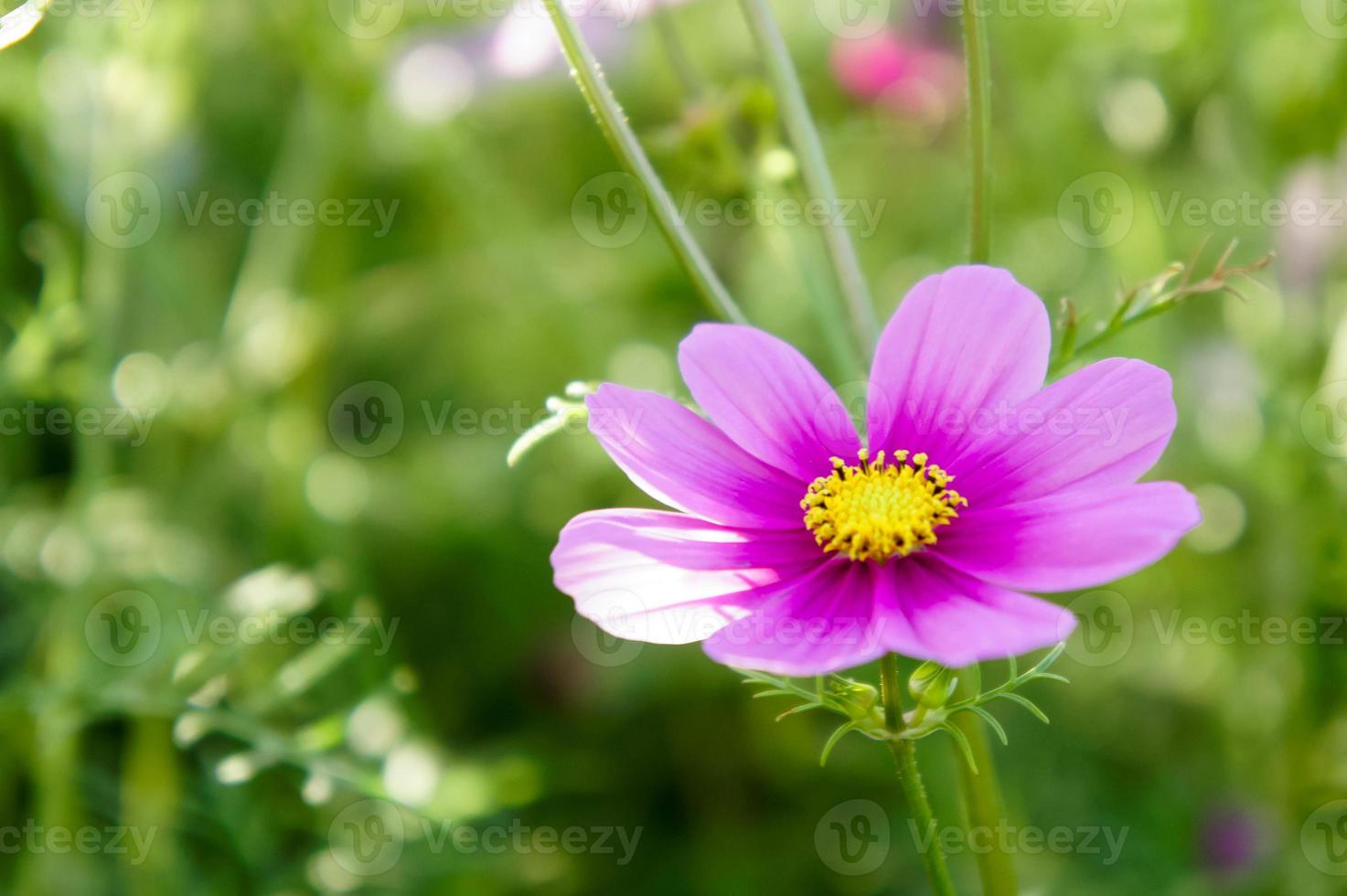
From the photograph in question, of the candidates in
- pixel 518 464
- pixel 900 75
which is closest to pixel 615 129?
pixel 518 464

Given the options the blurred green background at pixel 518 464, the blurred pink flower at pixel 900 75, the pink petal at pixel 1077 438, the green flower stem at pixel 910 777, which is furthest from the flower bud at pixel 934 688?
the blurred pink flower at pixel 900 75

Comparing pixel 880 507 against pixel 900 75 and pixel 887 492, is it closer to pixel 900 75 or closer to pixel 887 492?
pixel 887 492

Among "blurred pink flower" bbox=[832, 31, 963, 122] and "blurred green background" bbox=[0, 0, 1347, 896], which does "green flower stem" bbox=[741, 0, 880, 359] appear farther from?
"blurred pink flower" bbox=[832, 31, 963, 122]

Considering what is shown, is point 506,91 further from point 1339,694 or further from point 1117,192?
point 1339,694

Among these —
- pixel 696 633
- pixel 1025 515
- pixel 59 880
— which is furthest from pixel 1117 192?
pixel 59 880

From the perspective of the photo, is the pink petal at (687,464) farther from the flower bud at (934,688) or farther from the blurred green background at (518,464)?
the blurred green background at (518,464)

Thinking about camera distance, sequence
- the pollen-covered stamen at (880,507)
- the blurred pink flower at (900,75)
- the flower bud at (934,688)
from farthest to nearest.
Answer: the blurred pink flower at (900,75)
the pollen-covered stamen at (880,507)
the flower bud at (934,688)
